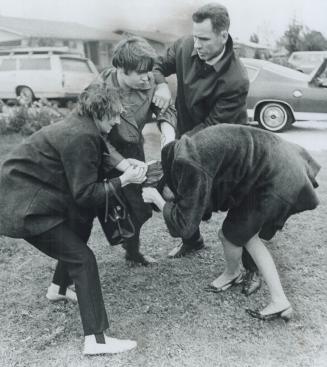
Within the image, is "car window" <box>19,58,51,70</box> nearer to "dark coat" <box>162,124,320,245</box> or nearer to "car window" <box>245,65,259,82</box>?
"car window" <box>245,65,259,82</box>

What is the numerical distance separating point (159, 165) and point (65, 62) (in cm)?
1024

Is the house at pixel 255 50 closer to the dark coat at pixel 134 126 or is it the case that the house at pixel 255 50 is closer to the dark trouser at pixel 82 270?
the dark coat at pixel 134 126

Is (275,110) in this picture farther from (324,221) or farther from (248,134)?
(248,134)

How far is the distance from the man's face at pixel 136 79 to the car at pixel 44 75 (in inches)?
347

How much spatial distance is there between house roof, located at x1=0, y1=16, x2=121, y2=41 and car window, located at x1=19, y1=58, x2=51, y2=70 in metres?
6.58

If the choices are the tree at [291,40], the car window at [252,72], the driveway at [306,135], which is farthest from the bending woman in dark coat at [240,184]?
the tree at [291,40]

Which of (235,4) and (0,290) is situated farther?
(235,4)

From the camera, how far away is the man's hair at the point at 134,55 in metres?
2.85

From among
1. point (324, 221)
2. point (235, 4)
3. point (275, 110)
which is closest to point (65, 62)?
point (275, 110)

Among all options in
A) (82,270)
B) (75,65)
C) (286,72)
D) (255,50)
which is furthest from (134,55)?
(255,50)

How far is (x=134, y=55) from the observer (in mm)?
2840

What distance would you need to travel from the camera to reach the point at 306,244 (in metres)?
4.20

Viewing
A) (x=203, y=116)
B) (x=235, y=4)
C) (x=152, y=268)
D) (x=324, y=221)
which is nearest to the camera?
(x=203, y=116)

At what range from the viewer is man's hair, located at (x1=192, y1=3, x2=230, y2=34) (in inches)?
120
